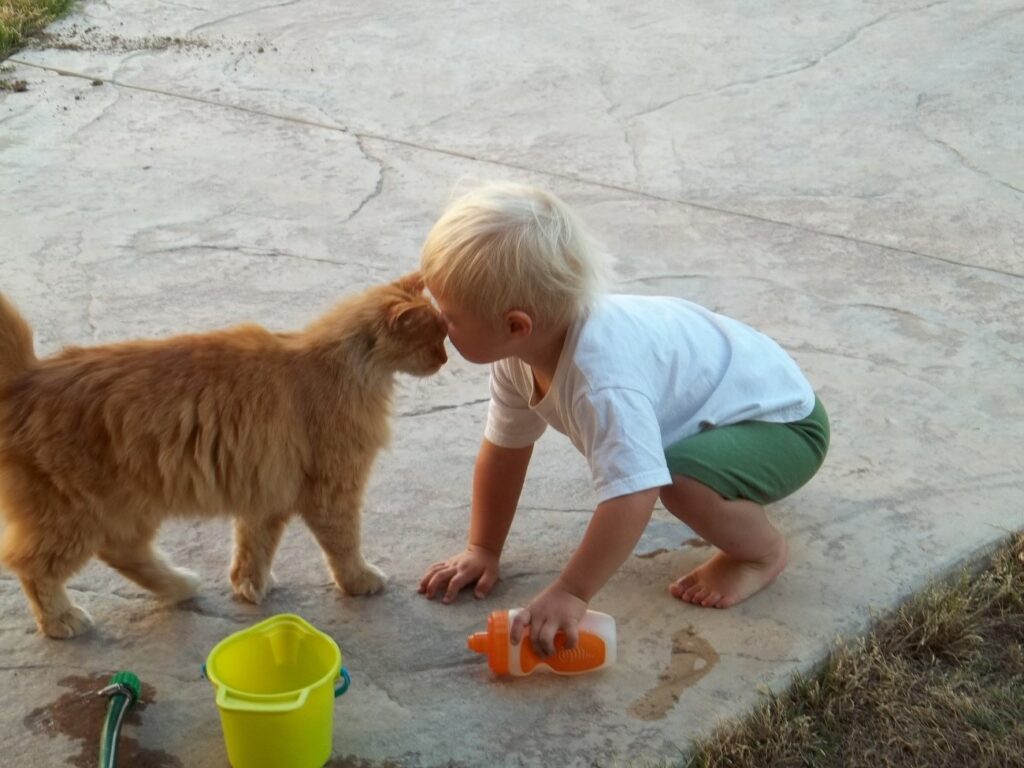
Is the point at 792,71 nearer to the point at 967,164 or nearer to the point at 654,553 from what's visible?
the point at 967,164

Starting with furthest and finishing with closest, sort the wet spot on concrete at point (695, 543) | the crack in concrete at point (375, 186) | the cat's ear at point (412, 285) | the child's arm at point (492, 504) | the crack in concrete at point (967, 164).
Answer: the crack in concrete at point (967, 164) < the crack in concrete at point (375, 186) < the wet spot on concrete at point (695, 543) < the child's arm at point (492, 504) < the cat's ear at point (412, 285)

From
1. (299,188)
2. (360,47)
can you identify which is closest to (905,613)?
(299,188)

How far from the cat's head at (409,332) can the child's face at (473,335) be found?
0.10 metres

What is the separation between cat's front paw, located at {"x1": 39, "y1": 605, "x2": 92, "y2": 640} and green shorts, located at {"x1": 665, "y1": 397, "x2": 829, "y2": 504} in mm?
1267

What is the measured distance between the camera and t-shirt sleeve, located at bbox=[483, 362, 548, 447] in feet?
9.14

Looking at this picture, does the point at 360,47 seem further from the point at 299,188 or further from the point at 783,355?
the point at 783,355

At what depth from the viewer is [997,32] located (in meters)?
6.62

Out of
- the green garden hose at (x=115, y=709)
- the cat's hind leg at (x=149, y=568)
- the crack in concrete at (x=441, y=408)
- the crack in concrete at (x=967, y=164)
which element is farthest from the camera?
the crack in concrete at (x=967, y=164)

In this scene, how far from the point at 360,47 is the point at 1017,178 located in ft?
10.6

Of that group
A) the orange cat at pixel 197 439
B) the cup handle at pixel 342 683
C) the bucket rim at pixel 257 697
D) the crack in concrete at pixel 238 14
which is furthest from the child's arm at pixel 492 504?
the crack in concrete at pixel 238 14

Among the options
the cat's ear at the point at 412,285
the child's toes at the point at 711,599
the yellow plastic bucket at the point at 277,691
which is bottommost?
the child's toes at the point at 711,599

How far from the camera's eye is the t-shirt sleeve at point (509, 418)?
9.14 ft

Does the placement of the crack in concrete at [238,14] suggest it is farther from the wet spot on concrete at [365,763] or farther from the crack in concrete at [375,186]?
the wet spot on concrete at [365,763]

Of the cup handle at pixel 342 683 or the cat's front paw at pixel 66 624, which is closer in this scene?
the cup handle at pixel 342 683
